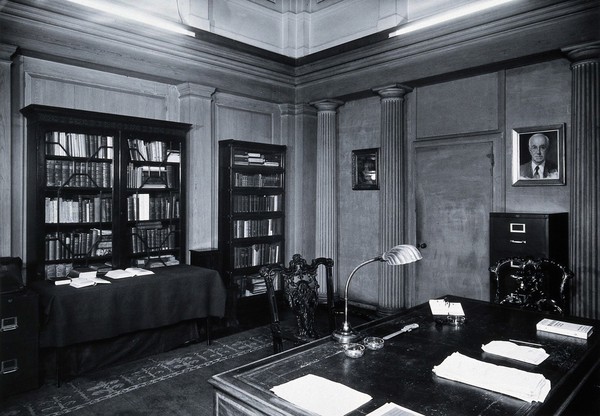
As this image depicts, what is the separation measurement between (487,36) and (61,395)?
4980 mm

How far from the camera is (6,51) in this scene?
3.93 m

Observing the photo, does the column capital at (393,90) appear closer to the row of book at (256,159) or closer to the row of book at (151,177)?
the row of book at (256,159)

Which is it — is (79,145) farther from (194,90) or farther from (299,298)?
(299,298)

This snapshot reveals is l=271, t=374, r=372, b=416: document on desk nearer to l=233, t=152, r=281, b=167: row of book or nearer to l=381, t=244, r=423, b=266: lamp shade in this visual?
l=381, t=244, r=423, b=266: lamp shade

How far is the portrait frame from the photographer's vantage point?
171 inches

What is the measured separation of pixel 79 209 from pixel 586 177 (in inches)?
184

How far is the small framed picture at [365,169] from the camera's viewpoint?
19.2 feet

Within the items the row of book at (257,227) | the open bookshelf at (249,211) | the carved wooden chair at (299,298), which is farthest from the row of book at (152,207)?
the carved wooden chair at (299,298)

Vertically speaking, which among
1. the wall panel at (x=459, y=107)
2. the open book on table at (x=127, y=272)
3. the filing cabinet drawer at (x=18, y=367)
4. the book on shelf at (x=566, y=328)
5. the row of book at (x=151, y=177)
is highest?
the wall panel at (x=459, y=107)

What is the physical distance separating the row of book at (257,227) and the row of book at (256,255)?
0.50 feet

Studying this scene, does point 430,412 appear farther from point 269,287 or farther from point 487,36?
point 487,36

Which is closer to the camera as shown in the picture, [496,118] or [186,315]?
[186,315]

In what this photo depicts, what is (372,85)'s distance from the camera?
18.2 ft

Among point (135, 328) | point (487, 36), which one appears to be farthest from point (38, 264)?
point (487, 36)
